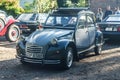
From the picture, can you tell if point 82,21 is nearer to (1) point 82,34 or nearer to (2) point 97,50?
(1) point 82,34

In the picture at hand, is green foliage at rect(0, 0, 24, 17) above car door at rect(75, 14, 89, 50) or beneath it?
beneath

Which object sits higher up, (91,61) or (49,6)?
(91,61)

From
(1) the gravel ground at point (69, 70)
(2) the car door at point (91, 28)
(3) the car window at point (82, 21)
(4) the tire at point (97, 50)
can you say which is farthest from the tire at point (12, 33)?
(3) the car window at point (82, 21)

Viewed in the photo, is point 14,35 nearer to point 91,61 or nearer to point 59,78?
point 91,61

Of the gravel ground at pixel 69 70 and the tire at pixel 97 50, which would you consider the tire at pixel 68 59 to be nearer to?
the gravel ground at pixel 69 70

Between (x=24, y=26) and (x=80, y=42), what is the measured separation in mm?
10049

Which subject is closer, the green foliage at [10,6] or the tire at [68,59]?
the tire at [68,59]

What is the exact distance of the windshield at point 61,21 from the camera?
11.4 metres

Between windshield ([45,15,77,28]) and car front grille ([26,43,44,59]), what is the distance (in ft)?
5.23

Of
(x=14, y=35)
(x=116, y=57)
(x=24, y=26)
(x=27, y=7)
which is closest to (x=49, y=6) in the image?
(x=27, y=7)

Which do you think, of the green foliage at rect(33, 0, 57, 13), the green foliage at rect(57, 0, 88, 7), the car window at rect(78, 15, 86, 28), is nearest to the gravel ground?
the car window at rect(78, 15, 86, 28)

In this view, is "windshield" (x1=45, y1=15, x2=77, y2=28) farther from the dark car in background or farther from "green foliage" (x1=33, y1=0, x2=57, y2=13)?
"green foliage" (x1=33, y1=0, x2=57, y2=13)

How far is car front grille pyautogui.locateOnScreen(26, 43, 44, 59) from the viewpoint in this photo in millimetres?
10102

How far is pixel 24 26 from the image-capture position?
68.9 ft
